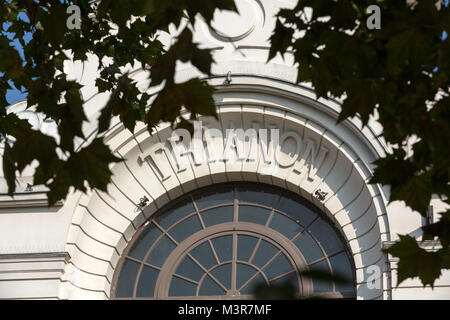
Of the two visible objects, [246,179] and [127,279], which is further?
[246,179]

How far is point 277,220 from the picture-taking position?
13148mm

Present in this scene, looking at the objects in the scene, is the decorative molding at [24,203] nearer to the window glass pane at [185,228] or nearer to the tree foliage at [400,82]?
the window glass pane at [185,228]

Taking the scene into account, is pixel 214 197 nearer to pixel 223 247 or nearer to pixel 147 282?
pixel 223 247

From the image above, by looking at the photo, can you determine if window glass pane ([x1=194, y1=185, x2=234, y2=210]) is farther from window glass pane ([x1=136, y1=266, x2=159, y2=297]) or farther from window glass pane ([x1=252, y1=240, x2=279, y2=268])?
window glass pane ([x1=136, y1=266, x2=159, y2=297])

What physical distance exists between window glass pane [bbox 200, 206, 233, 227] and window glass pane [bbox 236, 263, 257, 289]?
948 mm

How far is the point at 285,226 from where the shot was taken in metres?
13.1

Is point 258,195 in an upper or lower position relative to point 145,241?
upper

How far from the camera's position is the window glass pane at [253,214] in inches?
519

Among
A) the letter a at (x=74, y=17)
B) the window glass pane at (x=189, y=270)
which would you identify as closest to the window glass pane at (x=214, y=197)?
the window glass pane at (x=189, y=270)

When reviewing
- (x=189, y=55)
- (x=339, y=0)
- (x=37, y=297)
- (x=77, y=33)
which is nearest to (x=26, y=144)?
(x=189, y=55)

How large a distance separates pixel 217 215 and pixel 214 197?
0.40m

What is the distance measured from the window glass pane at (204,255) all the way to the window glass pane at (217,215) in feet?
1.42

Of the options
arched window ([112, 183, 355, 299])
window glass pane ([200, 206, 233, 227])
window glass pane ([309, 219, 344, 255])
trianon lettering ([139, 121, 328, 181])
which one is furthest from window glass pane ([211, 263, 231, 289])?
trianon lettering ([139, 121, 328, 181])

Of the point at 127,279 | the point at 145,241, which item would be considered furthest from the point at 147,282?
the point at 145,241
